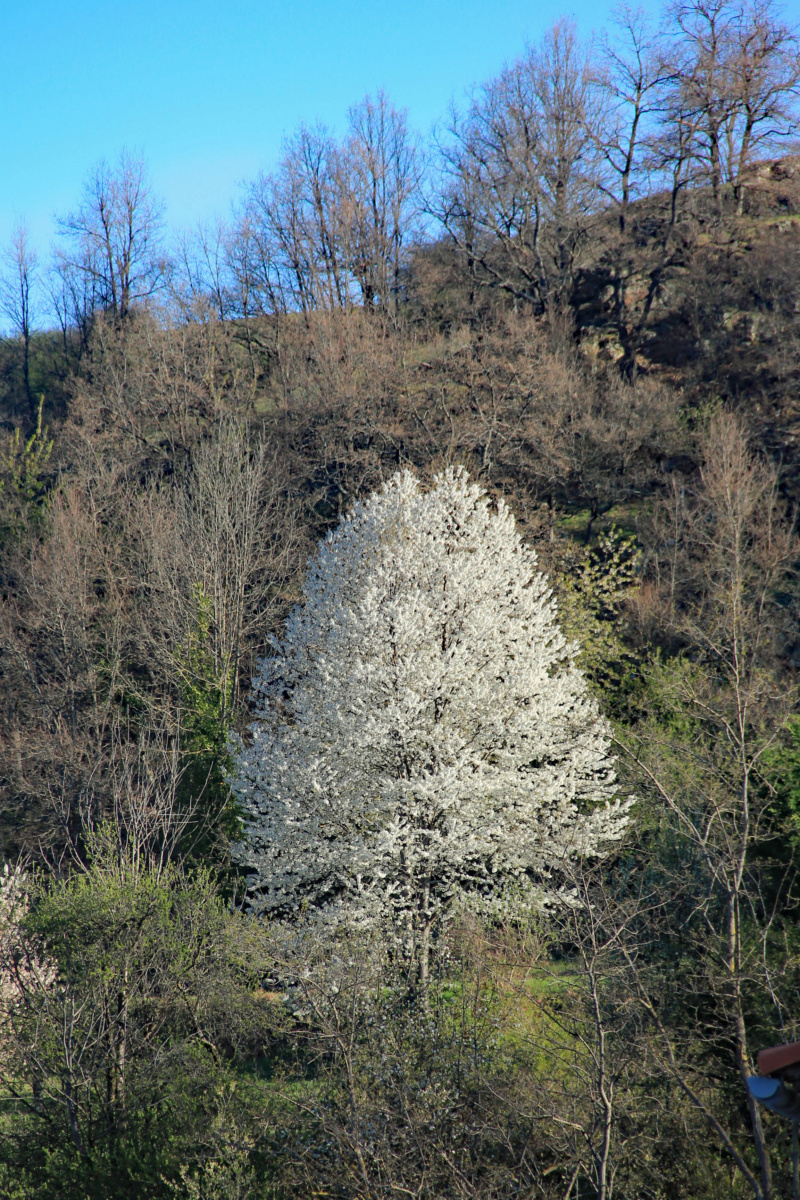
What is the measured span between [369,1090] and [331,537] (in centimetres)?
1145

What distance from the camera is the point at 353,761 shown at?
1488 cm

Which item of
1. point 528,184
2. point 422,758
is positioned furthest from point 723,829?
point 528,184

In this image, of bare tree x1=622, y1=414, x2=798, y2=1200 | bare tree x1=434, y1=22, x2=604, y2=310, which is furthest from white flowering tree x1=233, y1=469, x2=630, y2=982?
bare tree x1=434, y1=22, x2=604, y2=310

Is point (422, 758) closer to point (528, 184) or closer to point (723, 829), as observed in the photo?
point (723, 829)

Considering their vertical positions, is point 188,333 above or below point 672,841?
above

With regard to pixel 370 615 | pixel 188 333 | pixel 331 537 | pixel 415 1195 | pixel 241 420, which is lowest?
pixel 415 1195

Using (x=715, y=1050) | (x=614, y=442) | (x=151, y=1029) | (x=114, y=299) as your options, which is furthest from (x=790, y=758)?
(x=114, y=299)

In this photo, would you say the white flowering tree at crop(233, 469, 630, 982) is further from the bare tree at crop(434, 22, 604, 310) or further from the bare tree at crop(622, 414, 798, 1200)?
the bare tree at crop(434, 22, 604, 310)

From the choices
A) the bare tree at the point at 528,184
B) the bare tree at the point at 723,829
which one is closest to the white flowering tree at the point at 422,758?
the bare tree at the point at 723,829

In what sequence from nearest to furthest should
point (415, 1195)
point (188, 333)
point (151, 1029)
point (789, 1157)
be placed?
point (415, 1195)
point (789, 1157)
point (151, 1029)
point (188, 333)

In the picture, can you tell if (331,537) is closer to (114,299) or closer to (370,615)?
(370,615)

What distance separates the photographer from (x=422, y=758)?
14.9 metres

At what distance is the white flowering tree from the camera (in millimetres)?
14305

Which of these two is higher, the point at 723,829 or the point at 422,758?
the point at 723,829
